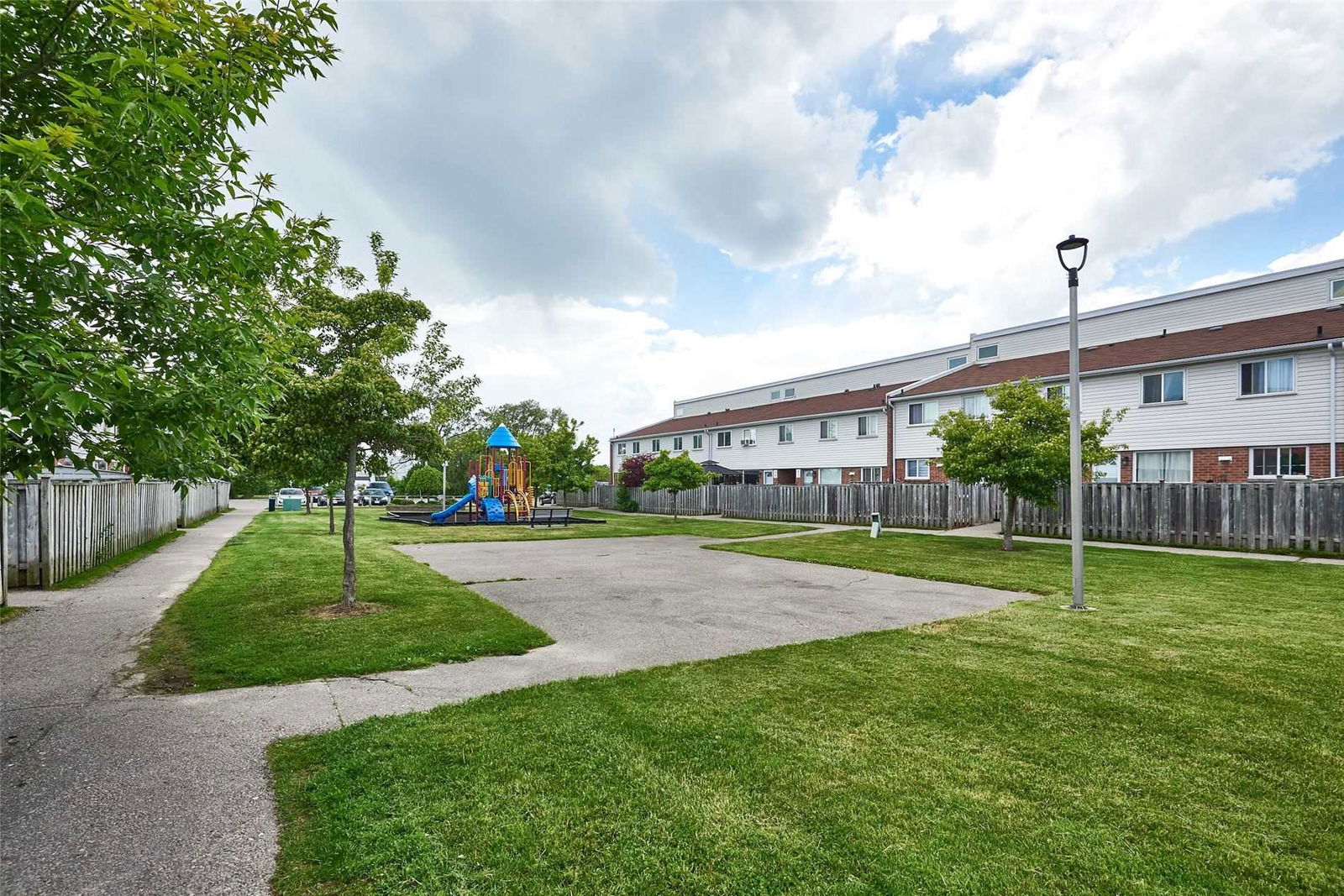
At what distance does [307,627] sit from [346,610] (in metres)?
0.91

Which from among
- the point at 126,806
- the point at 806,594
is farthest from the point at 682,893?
the point at 806,594

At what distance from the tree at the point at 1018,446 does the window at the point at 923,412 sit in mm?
13410

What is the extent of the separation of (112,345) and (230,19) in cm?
244

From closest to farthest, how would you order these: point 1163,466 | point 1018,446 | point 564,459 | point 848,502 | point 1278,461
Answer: point 1018,446, point 1278,461, point 1163,466, point 848,502, point 564,459

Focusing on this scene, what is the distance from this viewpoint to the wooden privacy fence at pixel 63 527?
9.80 metres

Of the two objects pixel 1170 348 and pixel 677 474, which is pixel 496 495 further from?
pixel 1170 348

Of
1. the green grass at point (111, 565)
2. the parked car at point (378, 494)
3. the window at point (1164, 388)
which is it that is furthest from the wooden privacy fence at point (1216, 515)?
the parked car at point (378, 494)

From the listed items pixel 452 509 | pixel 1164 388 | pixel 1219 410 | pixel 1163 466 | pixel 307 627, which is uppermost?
pixel 1164 388

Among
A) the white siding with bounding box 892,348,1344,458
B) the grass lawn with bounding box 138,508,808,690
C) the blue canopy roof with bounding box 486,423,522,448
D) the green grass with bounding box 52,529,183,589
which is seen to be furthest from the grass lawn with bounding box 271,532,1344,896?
the blue canopy roof with bounding box 486,423,522,448

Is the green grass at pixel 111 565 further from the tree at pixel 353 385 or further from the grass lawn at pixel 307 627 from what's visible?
the tree at pixel 353 385

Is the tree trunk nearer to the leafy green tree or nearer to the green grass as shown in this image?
the green grass

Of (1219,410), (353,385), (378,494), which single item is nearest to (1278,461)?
(1219,410)

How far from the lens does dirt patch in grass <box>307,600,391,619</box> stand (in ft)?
26.9

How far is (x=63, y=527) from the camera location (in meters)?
10.6
